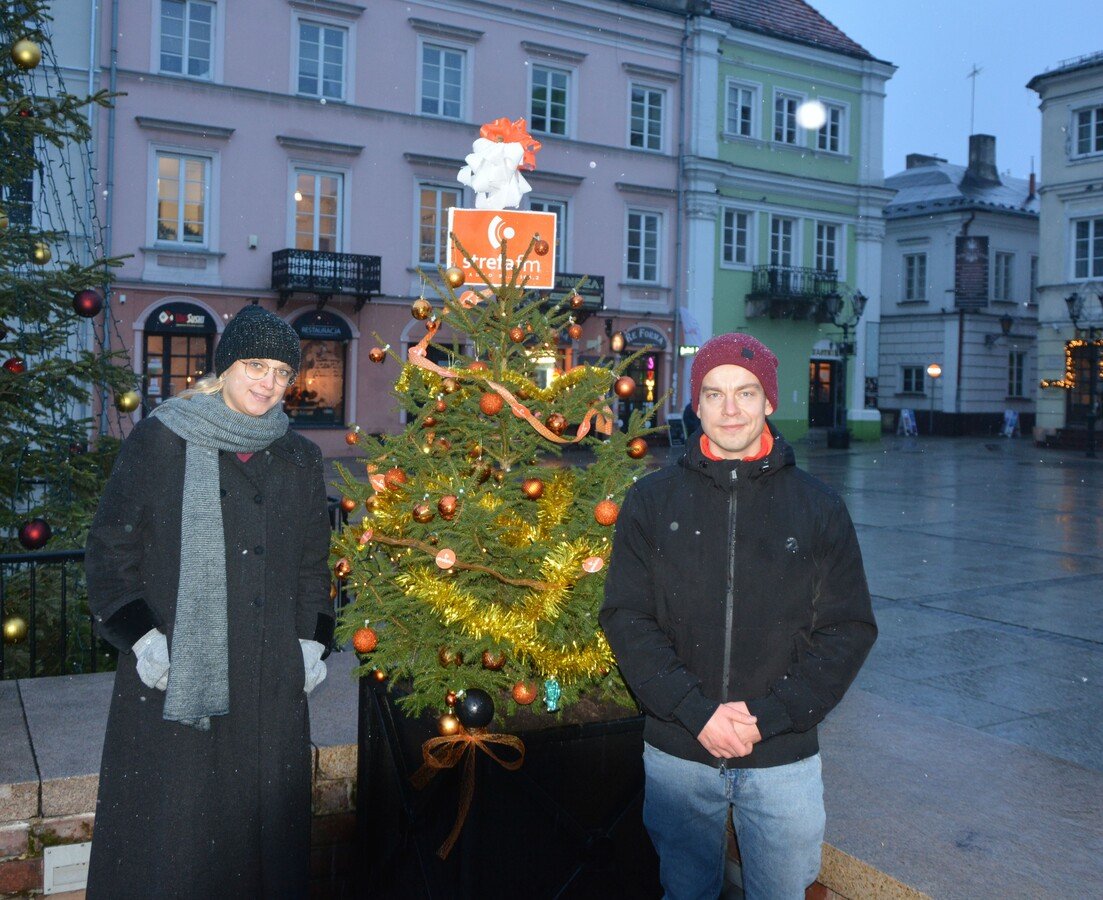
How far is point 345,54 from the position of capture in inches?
984

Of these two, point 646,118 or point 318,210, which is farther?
point 646,118

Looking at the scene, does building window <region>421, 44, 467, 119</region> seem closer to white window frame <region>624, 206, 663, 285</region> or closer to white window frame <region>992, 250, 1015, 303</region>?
white window frame <region>624, 206, 663, 285</region>

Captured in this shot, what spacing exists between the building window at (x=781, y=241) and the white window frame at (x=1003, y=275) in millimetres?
13377

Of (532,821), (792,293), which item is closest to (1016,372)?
(792,293)

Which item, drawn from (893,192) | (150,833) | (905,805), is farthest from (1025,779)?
(893,192)

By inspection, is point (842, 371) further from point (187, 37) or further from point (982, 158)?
point (982, 158)

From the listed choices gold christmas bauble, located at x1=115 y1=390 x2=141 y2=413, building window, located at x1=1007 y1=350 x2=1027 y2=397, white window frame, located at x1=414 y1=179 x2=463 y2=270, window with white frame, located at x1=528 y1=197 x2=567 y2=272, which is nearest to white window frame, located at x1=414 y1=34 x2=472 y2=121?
white window frame, located at x1=414 y1=179 x2=463 y2=270

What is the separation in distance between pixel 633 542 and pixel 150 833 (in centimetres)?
152

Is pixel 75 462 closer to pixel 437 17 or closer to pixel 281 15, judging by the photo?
pixel 281 15

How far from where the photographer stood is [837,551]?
2.66 meters

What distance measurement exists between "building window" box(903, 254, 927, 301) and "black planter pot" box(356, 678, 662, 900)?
136ft

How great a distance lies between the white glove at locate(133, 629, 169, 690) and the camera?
9.22 ft

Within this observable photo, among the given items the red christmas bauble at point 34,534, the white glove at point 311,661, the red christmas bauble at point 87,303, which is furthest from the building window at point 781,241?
the white glove at point 311,661

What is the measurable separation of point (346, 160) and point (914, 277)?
2564 cm
